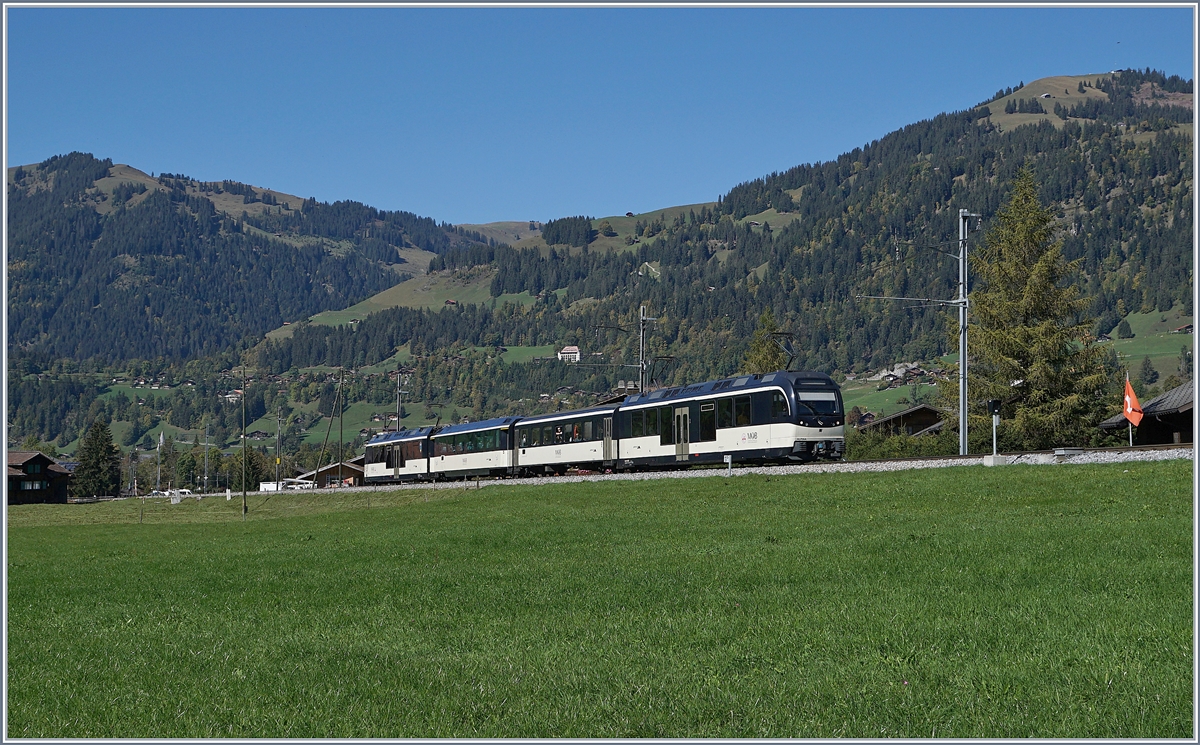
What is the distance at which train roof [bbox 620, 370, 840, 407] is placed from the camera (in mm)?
41188

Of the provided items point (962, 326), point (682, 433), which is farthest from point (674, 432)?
point (962, 326)

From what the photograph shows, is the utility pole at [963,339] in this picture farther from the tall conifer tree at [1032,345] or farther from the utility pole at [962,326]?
the tall conifer tree at [1032,345]

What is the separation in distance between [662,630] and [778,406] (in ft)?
93.5

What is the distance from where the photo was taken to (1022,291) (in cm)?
5553

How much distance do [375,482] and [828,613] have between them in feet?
227

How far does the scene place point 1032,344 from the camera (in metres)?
54.0

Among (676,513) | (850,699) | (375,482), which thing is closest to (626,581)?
(850,699)

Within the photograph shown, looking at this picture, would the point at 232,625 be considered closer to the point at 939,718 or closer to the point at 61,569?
the point at 939,718

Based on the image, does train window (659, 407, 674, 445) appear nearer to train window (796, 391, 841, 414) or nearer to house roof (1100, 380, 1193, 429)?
train window (796, 391, 841, 414)

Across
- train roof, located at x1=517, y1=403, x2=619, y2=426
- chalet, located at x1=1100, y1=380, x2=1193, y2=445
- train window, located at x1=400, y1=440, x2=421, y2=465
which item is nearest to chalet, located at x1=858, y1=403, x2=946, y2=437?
chalet, located at x1=1100, y1=380, x2=1193, y2=445

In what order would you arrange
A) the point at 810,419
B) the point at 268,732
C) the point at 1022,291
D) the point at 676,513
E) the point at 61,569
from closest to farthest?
1. the point at 268,732
2. the point at 61,569
3. the point at 676,513
4. the point at 810,419
5. the point at 1022,291

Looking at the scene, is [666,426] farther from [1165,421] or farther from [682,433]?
[1165,421]

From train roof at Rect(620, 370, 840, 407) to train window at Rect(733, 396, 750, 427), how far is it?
1.15 feet

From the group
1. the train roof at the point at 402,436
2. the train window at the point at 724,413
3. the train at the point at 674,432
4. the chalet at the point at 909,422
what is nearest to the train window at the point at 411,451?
the train roof at the point at 402,436
